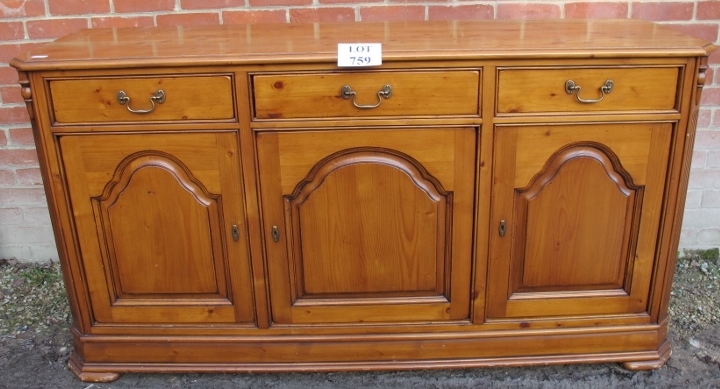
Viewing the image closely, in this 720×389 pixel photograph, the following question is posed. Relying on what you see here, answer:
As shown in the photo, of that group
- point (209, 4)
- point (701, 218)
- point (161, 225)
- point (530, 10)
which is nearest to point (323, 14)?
point (209, 4)

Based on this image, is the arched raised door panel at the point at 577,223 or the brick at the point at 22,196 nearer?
the arched raised door panel at the point at 577,223

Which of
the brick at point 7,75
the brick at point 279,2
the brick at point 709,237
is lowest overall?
the brick at point 709,237

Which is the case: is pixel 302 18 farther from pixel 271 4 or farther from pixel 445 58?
pixel 445 58

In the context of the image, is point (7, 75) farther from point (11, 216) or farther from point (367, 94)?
point (367, 94)

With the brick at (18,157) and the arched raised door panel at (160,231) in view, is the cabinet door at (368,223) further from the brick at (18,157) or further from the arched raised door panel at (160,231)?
the brick at (18,157)

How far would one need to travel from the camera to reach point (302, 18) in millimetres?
2350

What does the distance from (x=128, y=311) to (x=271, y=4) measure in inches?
46.3

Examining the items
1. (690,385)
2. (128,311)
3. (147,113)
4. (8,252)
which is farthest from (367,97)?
(8,252)

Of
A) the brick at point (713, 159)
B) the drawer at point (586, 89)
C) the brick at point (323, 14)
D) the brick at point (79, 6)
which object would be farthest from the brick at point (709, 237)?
the brick at point (79, 6)

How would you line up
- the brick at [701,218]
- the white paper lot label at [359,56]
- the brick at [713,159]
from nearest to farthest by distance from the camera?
the white paper lot label at [359,56], the brick at [713,159], the brick at [701,218]

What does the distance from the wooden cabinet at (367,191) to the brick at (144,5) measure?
0.25 m

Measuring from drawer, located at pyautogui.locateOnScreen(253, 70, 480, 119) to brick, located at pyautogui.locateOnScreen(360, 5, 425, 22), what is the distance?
0.73m

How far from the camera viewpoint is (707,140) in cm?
254

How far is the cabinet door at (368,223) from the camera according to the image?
5.86 ft
